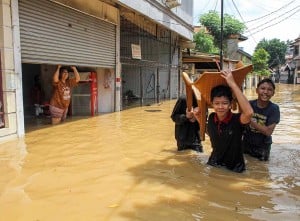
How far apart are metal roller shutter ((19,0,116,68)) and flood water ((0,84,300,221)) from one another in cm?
241

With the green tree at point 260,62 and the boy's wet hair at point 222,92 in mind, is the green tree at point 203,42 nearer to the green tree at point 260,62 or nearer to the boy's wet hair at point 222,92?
the green tree at point 260,62

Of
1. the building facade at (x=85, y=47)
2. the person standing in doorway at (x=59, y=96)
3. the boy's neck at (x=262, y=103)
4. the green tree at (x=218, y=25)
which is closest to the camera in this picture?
the boy's neck at (x=262, y=103)

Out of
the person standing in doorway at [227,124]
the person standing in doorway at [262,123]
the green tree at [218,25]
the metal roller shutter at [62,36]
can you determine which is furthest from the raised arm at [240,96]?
the green tree at [218,25]

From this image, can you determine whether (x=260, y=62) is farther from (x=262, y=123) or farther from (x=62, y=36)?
(x=262, y=123)

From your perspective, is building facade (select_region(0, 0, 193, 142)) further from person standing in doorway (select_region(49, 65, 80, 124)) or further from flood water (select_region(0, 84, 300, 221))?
flood water (select_region(0, 84, 300, 221))

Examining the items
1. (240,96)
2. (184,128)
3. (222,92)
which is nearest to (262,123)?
(184,128)

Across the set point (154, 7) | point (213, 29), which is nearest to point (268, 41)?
point (213, 29)

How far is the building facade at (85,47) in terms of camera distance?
7602mm

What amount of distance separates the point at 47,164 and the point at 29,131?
136 inches

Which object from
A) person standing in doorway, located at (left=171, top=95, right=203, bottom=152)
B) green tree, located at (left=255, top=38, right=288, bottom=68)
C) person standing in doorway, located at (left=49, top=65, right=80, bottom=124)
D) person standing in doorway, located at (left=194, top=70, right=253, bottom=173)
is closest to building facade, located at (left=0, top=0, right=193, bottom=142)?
person standing in doorway, located at (left=49, top=65, right=80, bottom=124)

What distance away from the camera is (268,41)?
72.4 m

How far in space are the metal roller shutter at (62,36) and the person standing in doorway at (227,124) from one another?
5.10 meters

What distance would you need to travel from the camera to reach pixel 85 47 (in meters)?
11.0

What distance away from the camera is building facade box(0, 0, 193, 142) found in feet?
24.9
